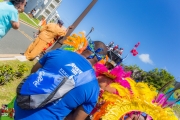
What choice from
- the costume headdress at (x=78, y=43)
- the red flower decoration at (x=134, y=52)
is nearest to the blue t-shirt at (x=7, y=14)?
the costume headdress at (x=78, y=43)

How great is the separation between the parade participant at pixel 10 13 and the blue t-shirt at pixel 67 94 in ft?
6.36

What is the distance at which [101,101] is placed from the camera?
3188 mm

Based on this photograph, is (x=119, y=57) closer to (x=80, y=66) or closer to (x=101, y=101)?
(x=101, y=101)

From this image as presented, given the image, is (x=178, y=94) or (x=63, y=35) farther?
(x=63, y=35)

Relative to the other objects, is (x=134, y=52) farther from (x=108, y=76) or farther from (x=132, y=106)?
(x=132, y=106)

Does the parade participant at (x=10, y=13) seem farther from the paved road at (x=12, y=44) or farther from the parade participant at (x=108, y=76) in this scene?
the paved road at (x=12, y=44)

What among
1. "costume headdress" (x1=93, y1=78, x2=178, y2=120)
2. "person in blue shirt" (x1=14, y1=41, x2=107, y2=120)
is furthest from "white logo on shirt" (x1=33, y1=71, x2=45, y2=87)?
"costume headdress" (x1=93, y1=78, x2=178, y2=120)

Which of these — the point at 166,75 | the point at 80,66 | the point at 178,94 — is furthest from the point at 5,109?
the point at 166,75

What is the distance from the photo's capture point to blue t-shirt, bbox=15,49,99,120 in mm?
1855

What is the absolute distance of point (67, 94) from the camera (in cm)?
186

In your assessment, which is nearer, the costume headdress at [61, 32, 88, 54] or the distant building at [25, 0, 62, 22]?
the costume headdress at [61, 32, 88, 54]

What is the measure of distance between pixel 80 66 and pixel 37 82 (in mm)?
373

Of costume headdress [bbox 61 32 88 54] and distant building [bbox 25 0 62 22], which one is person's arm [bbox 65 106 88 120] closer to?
costume headdress [bbox 61 32 88 54]

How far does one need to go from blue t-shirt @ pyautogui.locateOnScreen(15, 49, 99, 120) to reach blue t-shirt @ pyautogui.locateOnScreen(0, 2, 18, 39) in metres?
1.93
